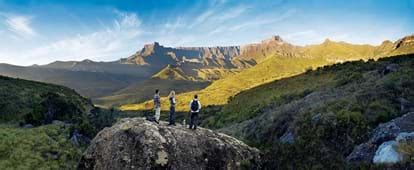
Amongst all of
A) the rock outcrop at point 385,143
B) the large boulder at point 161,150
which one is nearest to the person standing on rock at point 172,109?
the large boulder at point 161,150

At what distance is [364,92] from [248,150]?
14.9 meters

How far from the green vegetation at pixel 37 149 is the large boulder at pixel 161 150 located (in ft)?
86.0

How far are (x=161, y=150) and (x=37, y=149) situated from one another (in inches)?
1389

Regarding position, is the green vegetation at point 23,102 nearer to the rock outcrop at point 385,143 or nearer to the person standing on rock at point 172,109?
the person standing on rock at point 172,109

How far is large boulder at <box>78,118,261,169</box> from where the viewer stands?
2133cm

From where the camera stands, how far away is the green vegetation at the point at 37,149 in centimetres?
4581

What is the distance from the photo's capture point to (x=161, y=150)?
21438mm

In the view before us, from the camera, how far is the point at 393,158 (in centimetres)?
1814

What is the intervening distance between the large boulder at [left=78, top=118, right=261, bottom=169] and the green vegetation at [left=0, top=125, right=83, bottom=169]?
2622 cm

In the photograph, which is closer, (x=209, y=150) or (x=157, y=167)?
(x=157, y=167)

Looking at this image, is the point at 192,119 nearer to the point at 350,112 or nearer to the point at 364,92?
the point at 350,112

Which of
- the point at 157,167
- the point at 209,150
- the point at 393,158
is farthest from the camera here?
the point at 209,150

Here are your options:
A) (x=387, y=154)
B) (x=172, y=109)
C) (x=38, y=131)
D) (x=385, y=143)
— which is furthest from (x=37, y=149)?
(x=387, y=154)

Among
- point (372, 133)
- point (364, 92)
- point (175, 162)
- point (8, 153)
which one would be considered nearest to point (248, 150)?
point (175, 162)
